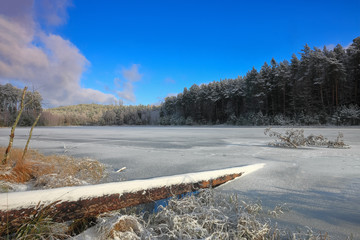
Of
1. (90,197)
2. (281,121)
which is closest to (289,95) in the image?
(281,121)

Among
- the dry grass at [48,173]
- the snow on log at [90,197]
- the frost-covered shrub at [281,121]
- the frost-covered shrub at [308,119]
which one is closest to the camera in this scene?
the snow on log at [90,197]

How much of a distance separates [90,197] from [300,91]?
98.3 feet

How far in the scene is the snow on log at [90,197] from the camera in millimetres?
1258

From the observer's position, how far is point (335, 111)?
21.1 meters

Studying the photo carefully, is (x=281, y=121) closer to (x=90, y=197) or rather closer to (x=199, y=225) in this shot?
(x=199, y=225)

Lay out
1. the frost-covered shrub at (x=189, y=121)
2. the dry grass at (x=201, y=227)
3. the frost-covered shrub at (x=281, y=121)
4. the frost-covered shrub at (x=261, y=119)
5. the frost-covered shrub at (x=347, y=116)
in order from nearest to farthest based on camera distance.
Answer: the dry grass at (x=201, y=227) < the frost-covered shrub at (x=347, y=116) < the frost-covered shrub at (x=281, y=121) < the frost-covered shrub at (x=261, y=119) < the frost-covered shrub at (x=189, y=121)

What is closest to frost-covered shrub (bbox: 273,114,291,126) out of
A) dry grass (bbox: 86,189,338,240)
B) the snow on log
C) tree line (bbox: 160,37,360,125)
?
tree line (bbox: 160,37,360,125)

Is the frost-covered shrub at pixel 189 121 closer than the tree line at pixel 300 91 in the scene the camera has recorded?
No

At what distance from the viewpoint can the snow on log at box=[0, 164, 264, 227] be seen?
4.13 ft

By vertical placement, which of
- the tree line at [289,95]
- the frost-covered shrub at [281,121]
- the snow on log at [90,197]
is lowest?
the snow on log at [90,197]

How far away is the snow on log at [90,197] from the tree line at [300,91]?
24.5 metres

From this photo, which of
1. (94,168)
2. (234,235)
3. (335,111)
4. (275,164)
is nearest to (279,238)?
(234,235)

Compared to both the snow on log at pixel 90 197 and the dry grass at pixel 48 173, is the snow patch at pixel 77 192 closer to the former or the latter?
the snow on log at pixel 90 197

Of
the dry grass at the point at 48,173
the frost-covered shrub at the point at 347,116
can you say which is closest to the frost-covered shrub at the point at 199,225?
the dry grass at the point at 48,173
